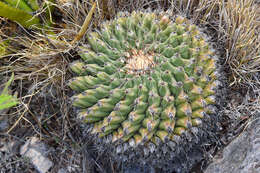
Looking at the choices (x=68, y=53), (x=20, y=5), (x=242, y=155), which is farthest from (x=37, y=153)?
(x=242, y=155)

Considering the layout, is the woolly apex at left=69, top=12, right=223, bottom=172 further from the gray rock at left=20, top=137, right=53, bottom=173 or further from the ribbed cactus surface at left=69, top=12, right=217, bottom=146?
the gray rock at left=20, top=137, right=53, bottom=173

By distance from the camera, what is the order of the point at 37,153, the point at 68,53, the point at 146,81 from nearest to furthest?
the point at 146,81 < the point at 68,53 < the point at 37,153

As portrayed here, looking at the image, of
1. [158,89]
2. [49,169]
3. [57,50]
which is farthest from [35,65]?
[158,89]

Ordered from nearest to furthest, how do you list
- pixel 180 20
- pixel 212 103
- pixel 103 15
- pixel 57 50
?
1. pixel 212 103
2. pixel 180 20
3. pixel 57 50
4. pixel 103 15

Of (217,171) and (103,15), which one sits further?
(103,15)

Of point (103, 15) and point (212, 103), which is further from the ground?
point (103, 15)

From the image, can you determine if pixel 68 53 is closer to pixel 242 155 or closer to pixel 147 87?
pixel 147 87

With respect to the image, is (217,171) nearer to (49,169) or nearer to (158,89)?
(158,89)
